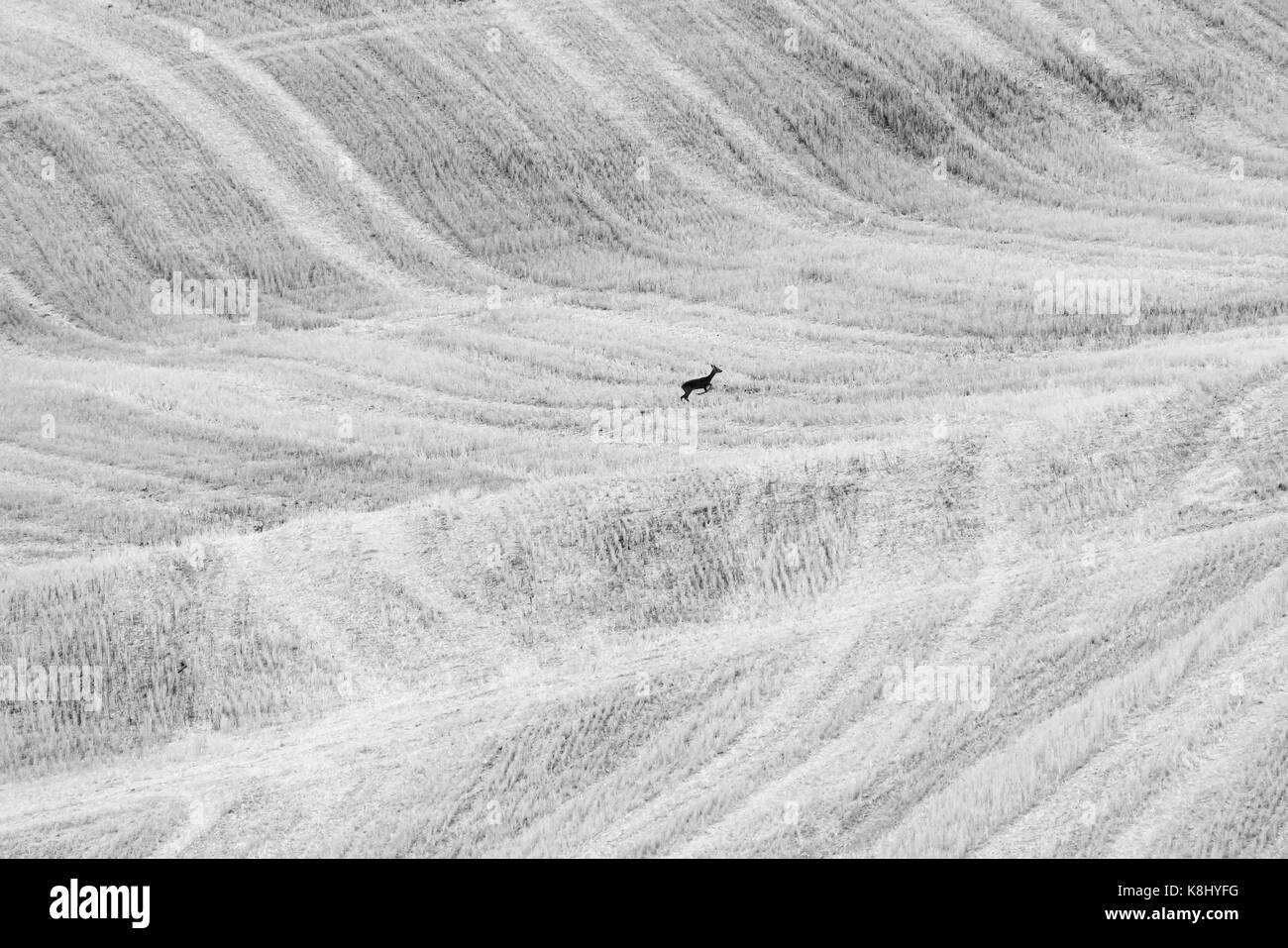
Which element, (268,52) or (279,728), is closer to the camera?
(279,728)

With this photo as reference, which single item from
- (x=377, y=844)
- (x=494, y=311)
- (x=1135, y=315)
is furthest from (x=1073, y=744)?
(x=494, y=311)

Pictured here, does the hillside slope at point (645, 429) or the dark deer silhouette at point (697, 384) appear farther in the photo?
the dark deer silhouette at point (697, 384)

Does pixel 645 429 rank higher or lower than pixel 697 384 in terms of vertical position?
lower

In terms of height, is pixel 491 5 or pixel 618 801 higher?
pixel 491 5

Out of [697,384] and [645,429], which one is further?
[697,384]

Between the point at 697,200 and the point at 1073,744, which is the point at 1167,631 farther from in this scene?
the point at 697,200

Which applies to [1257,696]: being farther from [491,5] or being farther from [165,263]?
[491,5]

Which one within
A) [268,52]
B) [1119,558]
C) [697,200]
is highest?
[268,52]

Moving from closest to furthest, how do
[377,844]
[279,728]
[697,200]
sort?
[377,844] < [279,728] < [697,200]

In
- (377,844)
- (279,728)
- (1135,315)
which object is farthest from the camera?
(1135,315)

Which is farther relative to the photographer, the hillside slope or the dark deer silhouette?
the dark deer silhouette
